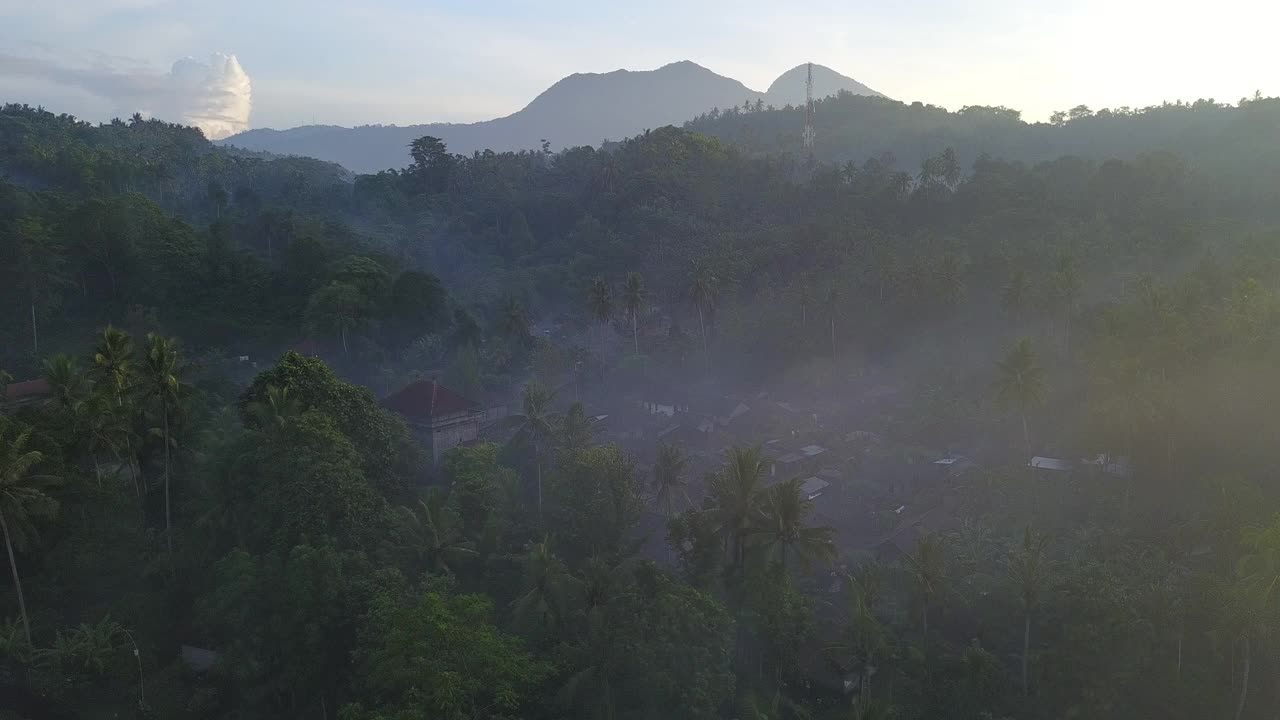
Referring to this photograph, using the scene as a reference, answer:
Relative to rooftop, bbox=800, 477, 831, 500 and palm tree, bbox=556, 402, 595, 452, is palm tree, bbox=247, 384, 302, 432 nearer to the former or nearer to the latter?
palm tree, bbox=556, 402, 595, 452

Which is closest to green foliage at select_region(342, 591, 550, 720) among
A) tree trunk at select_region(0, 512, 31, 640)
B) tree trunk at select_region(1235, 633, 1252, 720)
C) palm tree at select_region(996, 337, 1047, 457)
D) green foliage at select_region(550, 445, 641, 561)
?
green foliage at select_region(550, 445, 641, 561)

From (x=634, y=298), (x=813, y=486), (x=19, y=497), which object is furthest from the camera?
(x=634, y=298)

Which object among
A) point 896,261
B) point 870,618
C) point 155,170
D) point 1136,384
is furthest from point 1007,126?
point 870,618

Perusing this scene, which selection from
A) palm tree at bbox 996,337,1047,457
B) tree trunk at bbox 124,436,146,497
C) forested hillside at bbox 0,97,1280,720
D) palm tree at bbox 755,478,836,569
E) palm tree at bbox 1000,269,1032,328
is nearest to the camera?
forested hillside at bbox 0,97,1280,720

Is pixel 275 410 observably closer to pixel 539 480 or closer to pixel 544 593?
pixel 544 593

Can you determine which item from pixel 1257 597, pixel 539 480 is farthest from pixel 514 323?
pixel 1257 597

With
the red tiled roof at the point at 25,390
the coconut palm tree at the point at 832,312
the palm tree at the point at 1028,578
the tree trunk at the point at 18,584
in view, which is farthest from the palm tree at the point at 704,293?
the tree trunk at the point at 18,584
